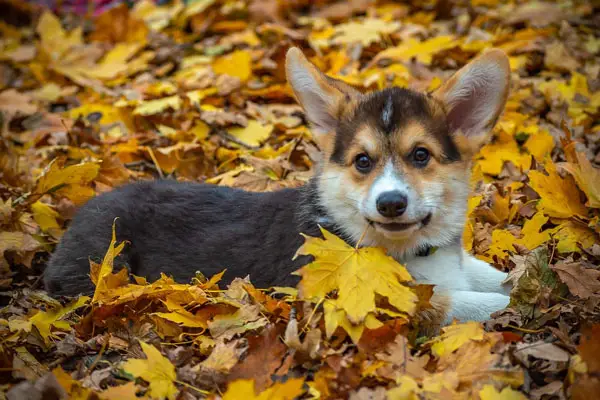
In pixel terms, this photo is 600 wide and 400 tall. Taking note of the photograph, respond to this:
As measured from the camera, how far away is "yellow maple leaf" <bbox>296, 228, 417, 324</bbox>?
349 cm

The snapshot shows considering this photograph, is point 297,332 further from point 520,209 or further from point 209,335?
point 520,209

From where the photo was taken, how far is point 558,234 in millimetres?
4527

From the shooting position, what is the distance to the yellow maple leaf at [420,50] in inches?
283

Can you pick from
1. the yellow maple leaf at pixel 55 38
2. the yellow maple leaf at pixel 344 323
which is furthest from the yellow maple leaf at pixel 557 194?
the yellow maple leaf at pixel 55 38

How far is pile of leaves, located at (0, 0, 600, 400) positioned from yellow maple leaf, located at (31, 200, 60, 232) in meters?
0.02

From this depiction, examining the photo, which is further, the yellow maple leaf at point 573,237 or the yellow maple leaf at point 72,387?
the yellow maple leaf at point 573,237

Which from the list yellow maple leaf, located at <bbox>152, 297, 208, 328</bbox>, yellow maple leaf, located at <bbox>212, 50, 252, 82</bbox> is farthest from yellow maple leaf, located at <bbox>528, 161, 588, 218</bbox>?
yellow maple leaf, located at <bbox>212, 50, 252, 82</bbox>

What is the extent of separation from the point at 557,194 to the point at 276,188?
6.69 feet

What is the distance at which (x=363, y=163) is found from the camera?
4195 mm

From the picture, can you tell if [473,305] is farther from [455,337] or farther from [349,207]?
[349,207]

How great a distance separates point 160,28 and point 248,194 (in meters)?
4.88

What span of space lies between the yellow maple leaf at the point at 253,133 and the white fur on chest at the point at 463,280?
7.57 feet

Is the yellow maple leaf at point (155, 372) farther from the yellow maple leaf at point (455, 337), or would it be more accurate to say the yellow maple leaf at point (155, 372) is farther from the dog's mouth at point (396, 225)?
the dog's mouth at point (396, 225)

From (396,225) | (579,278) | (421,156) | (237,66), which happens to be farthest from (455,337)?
(237,66)
